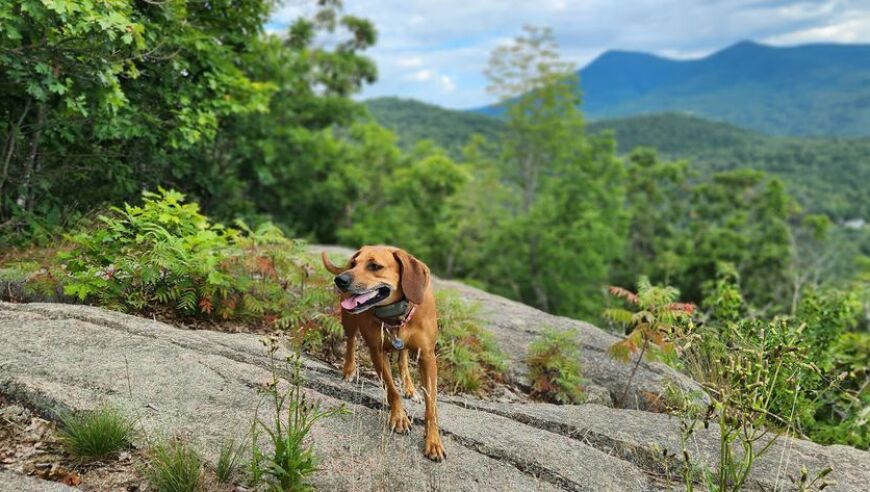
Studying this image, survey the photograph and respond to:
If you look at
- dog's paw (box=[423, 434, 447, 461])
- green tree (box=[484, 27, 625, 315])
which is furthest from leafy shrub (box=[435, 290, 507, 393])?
green tree (box=[484, 27, 625, 315])

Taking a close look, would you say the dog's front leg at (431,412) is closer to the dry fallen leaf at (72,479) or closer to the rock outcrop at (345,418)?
the rock outcrop at (345,418)

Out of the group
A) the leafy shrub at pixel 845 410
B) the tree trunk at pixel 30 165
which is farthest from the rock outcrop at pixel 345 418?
the tree trunk at pixel 30 165

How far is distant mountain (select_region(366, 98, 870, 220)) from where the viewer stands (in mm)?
88625

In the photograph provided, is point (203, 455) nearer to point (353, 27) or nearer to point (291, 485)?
point (291, 485)

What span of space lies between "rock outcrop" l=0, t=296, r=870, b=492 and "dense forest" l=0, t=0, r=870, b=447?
158 centimetres

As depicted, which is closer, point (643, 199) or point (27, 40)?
point (27, 40)

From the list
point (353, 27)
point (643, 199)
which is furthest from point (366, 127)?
point (643, 199)

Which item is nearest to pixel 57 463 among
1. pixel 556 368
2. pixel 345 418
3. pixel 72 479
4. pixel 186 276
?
pixel 72 479

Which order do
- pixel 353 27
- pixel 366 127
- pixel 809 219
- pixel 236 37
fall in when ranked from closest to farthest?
pixel 236 37 → pixel 353 27 → pixel 366 127 → pixel 809 219

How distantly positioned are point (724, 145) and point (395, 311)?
167 meters

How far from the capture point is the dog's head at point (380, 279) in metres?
3.85

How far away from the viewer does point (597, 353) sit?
7.55m

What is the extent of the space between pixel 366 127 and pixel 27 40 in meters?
25.5

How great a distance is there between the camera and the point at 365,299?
3881 millimetres
